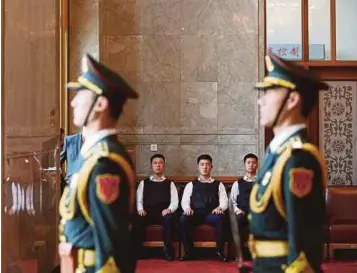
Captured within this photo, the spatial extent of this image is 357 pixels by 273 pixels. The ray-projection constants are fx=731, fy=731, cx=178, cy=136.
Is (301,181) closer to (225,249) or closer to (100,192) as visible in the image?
(100,192)

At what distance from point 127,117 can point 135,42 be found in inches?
38.0

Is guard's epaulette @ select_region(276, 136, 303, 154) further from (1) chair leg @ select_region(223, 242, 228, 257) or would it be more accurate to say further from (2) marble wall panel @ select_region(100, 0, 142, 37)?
(2) marble wall panel @ select_region(100, 0, 142, 37)

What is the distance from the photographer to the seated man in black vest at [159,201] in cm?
814

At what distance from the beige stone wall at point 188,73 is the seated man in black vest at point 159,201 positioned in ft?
2.37

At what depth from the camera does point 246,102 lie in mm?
9289

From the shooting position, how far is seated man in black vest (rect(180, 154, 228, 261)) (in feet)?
26.7

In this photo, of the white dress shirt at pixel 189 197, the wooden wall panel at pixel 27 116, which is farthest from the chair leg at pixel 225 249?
the wooden wall panel at pixel 27 116

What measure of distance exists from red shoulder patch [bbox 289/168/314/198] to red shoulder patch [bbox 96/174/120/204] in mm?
676

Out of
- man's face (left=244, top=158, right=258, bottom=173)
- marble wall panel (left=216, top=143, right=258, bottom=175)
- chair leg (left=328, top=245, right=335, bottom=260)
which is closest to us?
chair leg (left=328, top=245, right=335, bottom=260)

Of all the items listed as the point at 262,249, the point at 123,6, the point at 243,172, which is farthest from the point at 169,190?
the point at 262,249

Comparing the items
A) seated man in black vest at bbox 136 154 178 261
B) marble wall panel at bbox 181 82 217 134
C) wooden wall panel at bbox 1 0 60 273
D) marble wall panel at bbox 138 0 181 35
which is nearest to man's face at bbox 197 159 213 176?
seated man in black vest at bbox 136 154 178 261

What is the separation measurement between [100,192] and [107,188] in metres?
0.03

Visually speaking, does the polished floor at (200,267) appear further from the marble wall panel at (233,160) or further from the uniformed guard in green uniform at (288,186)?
the uniformed guard in green uniform at (288,186)

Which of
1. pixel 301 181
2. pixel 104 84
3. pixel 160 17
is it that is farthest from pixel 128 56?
pixel 301 181
